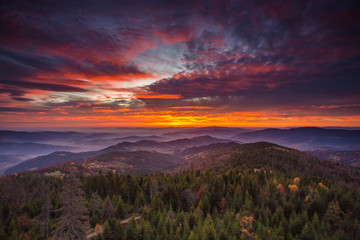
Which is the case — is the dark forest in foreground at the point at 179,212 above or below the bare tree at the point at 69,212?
below

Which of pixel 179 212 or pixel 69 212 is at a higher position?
pixel 69 212

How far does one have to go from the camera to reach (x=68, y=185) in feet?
111

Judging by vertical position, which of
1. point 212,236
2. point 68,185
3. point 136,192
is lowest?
point 136,192

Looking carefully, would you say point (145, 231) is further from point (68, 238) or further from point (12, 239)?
point (12, 239)

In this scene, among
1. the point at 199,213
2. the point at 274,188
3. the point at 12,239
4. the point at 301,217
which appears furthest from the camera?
the point at 274,188

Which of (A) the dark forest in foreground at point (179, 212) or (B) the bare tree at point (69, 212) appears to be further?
(A) the dark forest in foreground at point (179, 212)

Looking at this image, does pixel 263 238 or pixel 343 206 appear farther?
pixel 343 206

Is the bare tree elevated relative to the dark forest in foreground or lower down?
elevated

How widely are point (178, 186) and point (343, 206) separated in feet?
252

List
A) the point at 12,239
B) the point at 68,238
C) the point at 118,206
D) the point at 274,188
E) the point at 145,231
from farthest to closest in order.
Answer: the point at 274,188
the point at 118,206
the point at 145,231
the point at 12,239
the point at 68,238

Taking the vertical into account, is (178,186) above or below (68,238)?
below

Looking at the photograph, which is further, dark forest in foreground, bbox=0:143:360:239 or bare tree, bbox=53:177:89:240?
dark forest in foreground, bbox=0:143:360:239

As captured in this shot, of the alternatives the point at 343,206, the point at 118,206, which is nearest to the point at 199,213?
the point at 118,206

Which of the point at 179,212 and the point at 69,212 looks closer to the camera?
the point at 69,212
